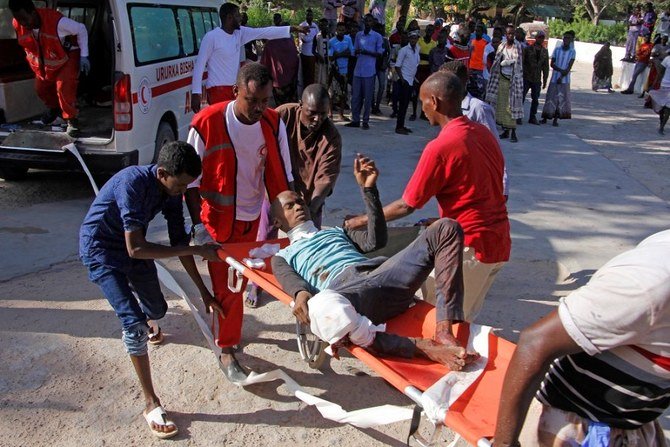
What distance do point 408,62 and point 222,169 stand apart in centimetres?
764

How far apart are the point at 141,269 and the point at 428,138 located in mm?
7723

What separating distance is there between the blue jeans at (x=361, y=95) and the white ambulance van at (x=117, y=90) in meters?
2.82

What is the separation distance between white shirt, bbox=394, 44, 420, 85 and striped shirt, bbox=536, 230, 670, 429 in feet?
29.8

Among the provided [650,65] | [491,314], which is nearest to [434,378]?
[491,314]

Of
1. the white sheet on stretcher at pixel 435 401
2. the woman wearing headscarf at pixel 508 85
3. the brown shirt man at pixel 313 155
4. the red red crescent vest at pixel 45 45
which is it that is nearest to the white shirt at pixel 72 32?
the red red crescent vest at pixel 45 45

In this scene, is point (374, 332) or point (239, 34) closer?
point (374, 332)

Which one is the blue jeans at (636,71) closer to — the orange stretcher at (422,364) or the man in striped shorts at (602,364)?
the orange stretcher at (422,364)

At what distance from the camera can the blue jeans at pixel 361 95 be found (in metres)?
10.2

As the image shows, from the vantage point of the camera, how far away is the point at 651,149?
10.2m

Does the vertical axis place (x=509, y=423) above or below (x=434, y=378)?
above

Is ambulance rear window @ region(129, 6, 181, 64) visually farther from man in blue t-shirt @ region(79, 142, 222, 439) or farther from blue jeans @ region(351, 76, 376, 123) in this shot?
blue jeans @ region(351, 76, 376, 123)

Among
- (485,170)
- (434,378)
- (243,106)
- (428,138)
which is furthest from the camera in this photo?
(428,138)

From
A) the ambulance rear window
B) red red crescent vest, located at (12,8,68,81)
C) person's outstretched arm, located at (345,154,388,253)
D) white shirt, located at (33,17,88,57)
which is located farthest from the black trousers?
person's outstretched arm, located at (345,154,388,253)

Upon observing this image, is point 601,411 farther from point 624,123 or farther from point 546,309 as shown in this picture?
point 624,123
